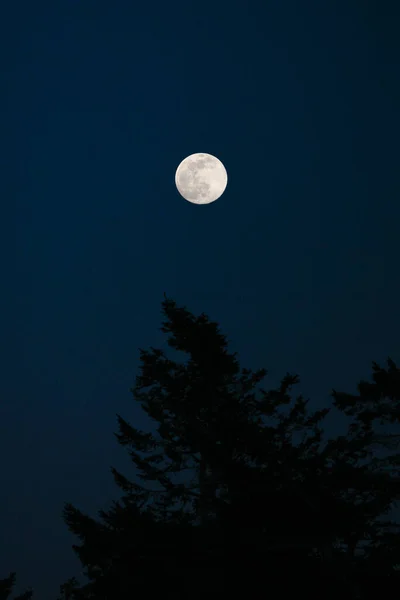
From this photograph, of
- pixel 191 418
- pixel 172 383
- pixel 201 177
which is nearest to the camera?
pixel 191 418

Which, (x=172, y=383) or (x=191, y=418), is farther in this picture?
(x=172, y=383)

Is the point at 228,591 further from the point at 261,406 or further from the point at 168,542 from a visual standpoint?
the point at 261,406

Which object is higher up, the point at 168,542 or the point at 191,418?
the point at 191,418

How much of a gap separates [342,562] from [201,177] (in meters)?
44.6

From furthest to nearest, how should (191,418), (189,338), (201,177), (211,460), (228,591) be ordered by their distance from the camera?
(201,177)
(189,338)
(191,418)
(211,460)
(228,591)

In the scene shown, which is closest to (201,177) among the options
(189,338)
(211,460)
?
(189,338)

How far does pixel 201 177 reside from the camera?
49781mm

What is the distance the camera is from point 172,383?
527 inches

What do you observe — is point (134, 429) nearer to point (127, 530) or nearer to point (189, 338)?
point (189, 338)

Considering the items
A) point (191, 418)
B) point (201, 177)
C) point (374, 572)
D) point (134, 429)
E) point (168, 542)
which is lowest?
point (374, 572)

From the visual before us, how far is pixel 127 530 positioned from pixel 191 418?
3.90m

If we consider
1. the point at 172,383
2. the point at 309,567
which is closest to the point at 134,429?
the point at 172,383

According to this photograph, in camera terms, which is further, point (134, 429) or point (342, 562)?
point (134, 429)

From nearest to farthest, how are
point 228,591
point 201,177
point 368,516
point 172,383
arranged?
point 228,591 < point 368,516 < point 172,383 < point 201,177
